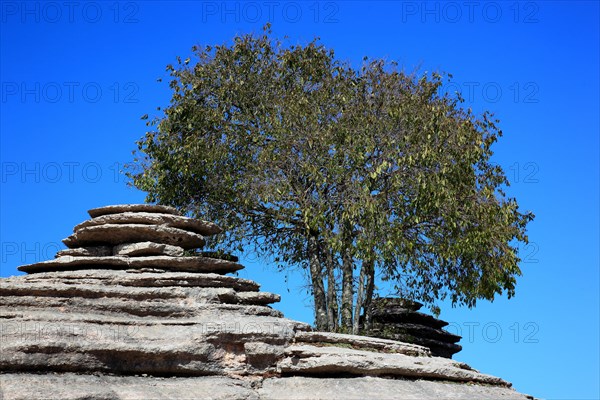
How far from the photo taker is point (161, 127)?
33.2m

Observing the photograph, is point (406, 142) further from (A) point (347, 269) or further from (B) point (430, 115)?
(A) point (347, 269)

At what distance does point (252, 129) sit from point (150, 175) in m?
5.21

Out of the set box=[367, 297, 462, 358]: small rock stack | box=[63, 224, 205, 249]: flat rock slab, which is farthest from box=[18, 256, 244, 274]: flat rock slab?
box=[367, 297, 462, 358]: small rock stack

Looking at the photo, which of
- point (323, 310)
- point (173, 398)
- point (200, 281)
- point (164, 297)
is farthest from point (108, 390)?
point (323, 310)

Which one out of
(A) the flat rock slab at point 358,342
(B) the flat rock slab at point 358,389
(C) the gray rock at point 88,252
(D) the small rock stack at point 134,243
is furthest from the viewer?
(C) the gray rock at point 88,252

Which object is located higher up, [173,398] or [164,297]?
[164,297]

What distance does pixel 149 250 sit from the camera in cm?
2266

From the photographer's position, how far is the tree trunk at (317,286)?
100ft

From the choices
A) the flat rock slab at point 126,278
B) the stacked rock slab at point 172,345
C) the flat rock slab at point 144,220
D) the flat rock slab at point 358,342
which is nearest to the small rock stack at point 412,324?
the stacked rock slab at point 172,345

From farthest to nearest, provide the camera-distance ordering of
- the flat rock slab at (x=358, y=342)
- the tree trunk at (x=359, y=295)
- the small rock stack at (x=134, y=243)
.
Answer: the tree trunk at (x=359, y=295) → the small rock stack at (x=134, y=243) → the flat rock slab at (x=358, y=342)

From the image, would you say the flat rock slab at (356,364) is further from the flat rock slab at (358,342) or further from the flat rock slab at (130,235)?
the flat rock slab at (130,235)

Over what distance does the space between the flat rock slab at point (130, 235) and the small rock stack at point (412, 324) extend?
481 inches

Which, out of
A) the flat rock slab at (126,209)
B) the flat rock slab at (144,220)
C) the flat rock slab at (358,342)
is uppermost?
the flat rock slab at (126,209)

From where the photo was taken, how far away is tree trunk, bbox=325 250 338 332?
30.4 meters
